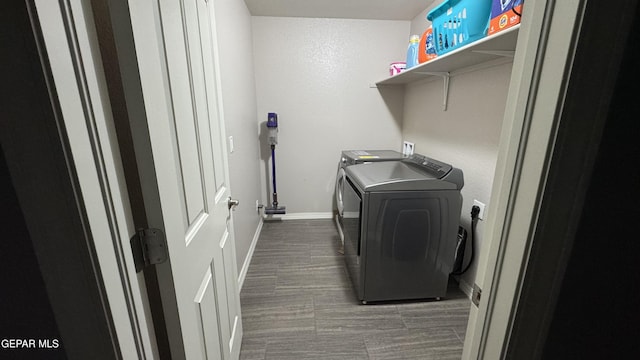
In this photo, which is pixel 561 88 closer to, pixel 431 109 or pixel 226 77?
pixel 226 77

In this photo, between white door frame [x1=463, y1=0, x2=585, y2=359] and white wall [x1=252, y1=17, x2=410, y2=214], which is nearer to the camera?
white door frame [x1=463, y1=0, x2=585, y2=359]

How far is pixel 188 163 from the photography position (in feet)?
2.72

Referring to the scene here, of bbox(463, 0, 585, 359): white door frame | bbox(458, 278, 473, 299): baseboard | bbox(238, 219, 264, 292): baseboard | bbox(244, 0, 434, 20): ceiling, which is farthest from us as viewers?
bbox(244, 0, 434, 20): ceiling

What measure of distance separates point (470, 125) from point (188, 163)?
6.27 ft

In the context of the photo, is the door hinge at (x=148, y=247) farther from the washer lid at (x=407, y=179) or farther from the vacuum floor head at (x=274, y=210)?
the vacuum floor head at (x=274, y=210)

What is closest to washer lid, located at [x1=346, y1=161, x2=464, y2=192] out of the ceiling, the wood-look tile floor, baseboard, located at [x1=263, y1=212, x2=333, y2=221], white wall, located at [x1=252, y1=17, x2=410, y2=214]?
the wood-look tile floor

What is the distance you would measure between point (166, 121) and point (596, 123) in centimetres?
91

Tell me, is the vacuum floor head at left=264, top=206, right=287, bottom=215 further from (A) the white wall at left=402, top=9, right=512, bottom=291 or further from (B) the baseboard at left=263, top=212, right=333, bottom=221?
(A) the white wall at left=402, top=9, right=512, bottom=291

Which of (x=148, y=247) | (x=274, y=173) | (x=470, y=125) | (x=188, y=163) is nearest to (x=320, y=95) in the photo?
(x=274, y=173)

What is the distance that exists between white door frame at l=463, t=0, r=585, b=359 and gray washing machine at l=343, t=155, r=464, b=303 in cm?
102

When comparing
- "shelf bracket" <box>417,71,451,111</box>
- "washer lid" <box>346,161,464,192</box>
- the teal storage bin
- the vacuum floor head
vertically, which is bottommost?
the vacuum floor head

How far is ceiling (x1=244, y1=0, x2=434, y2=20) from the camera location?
245 centimetres

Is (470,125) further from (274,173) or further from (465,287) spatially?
(274,173)

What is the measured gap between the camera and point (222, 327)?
1.14 m
